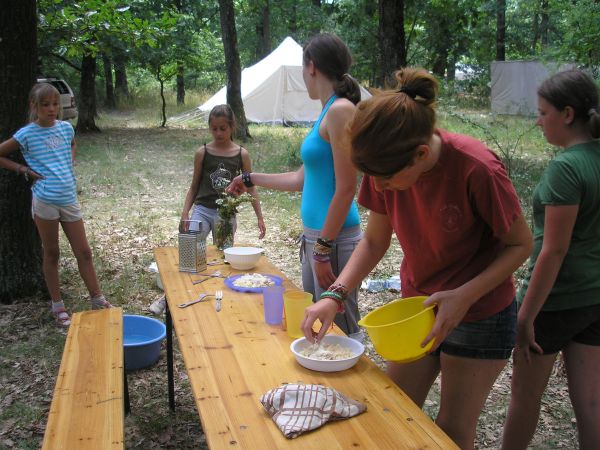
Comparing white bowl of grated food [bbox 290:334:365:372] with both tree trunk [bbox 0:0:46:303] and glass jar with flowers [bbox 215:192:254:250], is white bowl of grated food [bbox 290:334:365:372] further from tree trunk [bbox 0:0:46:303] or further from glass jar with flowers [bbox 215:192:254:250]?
tree trunk [bbox 0:0:46:303]

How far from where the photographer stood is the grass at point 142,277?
296cm

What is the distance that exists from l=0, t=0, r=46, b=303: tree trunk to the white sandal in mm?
498

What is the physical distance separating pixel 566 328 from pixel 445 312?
0.75 m

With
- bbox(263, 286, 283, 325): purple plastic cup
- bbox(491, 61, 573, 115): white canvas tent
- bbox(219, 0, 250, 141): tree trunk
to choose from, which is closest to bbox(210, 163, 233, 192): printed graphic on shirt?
bbox(263, 286, 283, 325): purple plastic cup

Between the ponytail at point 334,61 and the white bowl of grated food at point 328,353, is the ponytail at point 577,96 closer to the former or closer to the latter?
the ponytail at point 334,61

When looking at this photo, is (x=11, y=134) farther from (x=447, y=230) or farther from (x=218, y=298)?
(x=447, y=230)

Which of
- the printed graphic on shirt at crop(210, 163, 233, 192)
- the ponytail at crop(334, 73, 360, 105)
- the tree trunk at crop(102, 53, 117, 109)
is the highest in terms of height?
the tree trunk at crop(102, 53, 117, 109)

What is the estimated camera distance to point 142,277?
5074mm

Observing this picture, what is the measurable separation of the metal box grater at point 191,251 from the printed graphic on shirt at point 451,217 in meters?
1.45

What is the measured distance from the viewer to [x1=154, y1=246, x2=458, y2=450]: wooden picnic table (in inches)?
54.1

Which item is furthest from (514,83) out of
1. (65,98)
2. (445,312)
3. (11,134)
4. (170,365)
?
(445,312)

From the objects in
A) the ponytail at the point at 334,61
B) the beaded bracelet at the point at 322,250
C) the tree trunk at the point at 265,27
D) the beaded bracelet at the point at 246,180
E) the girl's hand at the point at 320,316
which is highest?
the tree trunk at the point at 265,27

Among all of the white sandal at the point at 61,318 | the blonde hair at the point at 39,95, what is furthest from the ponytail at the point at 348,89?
the white sandal at the point at 61,318

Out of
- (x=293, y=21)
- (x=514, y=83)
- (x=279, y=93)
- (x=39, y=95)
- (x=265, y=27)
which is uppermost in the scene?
(x=293, y=21)
